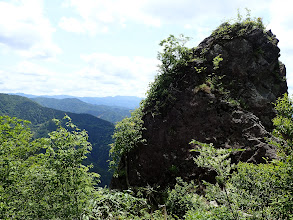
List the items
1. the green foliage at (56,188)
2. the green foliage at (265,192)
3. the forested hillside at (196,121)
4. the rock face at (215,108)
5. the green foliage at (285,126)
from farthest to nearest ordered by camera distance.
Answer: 1. the rock face at (215,108)
2. the forested hillside at (196,121)
3. the green foliage at (285,126)
4. the green foliage at (56,188)
5. the green foliage at (265,192)

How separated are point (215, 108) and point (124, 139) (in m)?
10.3

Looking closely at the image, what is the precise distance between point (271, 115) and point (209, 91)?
6.31 m

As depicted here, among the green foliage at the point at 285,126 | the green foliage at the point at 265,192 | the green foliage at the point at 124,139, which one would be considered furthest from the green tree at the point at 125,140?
the green foliage at the point at 265,192

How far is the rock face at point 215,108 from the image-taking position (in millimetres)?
17219

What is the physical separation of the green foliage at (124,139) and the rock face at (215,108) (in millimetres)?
827

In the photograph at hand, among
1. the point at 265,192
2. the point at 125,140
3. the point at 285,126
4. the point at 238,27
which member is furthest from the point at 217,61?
the point at 265,192

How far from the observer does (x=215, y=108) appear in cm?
1838

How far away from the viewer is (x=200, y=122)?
18.5 meters

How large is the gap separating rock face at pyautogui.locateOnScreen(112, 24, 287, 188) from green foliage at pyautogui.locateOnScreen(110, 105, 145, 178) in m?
0.83

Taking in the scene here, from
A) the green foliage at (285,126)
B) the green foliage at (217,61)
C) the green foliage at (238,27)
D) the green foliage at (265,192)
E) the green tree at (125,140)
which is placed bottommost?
the green tree at (125,140)

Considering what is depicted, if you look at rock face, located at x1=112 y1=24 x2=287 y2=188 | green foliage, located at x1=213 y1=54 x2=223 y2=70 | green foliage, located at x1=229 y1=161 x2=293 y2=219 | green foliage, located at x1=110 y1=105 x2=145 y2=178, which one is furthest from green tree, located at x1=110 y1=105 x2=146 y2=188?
green foliage, located at x1=229 y1=161 x2=293 y2=219

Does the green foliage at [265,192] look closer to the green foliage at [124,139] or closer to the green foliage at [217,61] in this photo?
the green foliage at [124,139]

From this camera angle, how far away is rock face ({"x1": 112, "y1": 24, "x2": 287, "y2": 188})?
17219 mm

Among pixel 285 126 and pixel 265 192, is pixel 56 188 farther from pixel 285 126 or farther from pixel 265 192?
pixel 285 126
